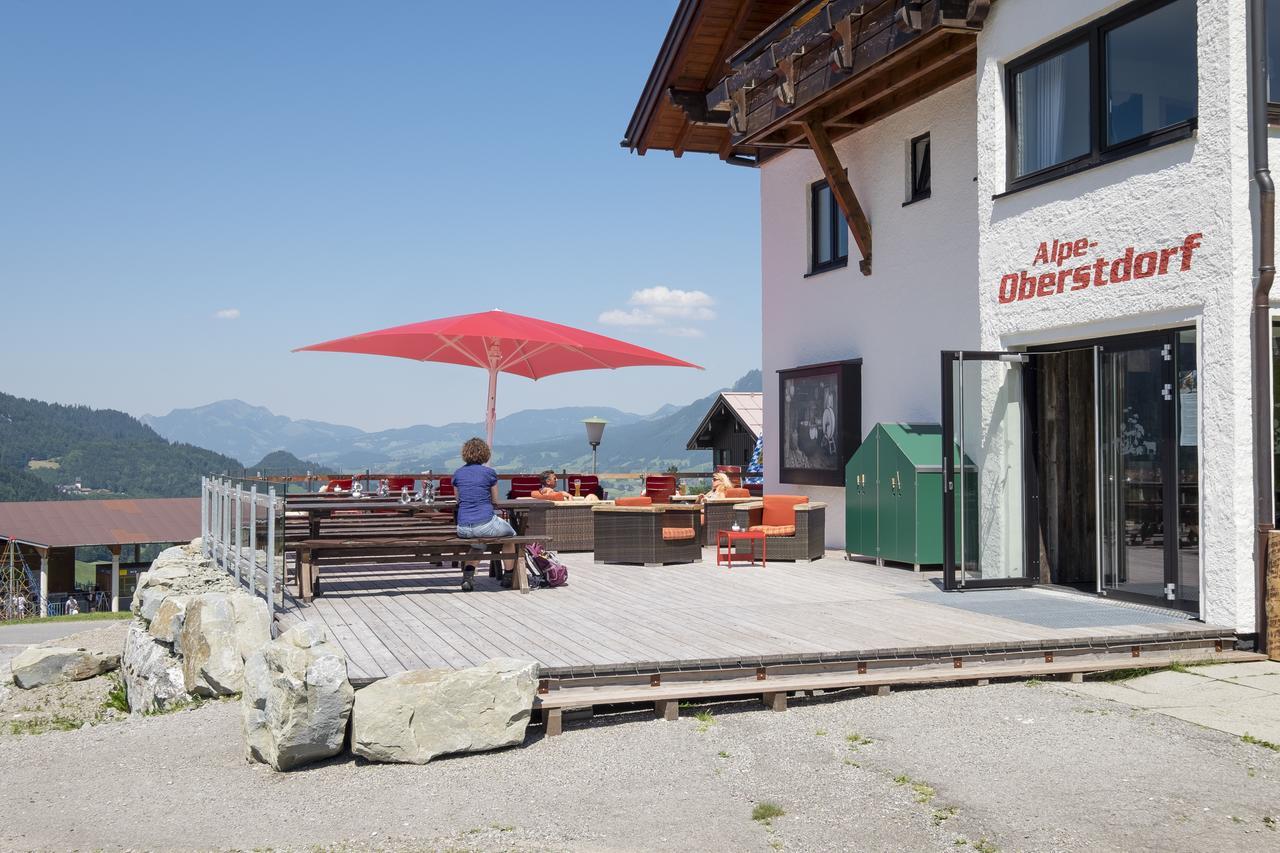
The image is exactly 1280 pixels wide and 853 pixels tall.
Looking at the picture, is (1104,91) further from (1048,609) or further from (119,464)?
(119,464)

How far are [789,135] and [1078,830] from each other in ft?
36.9

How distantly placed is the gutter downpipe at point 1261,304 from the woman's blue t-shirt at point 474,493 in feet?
19.0

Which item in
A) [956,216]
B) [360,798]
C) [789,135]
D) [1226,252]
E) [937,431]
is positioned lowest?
[360,798]

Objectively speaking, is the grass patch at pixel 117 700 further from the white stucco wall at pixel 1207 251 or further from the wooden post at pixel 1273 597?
the wooden post at pixel 1273 597

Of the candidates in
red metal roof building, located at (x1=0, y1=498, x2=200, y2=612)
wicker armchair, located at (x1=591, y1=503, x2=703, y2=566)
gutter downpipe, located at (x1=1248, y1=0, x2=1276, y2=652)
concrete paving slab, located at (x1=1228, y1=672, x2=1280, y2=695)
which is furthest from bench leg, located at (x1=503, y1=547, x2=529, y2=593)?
red metal roof building, located at (x1=0, y1=498, x2=200, y2=612)

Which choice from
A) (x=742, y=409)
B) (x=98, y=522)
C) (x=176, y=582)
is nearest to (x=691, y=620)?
(x=176, y=582)

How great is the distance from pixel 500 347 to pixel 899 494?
196 inches

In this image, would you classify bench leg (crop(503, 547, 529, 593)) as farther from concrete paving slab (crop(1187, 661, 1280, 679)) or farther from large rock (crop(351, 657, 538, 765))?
concrete paving slab (crop(1187, 661, 1280, 679))

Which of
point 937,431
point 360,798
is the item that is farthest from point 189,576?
point 937,431

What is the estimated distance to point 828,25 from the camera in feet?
38.0

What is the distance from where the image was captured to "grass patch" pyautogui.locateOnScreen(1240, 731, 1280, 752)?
5527mm

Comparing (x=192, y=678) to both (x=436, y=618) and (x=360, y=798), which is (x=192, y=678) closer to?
(x=436, y=618)

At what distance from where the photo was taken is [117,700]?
11062 mm

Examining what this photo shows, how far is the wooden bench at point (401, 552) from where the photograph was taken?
922 centimetres
